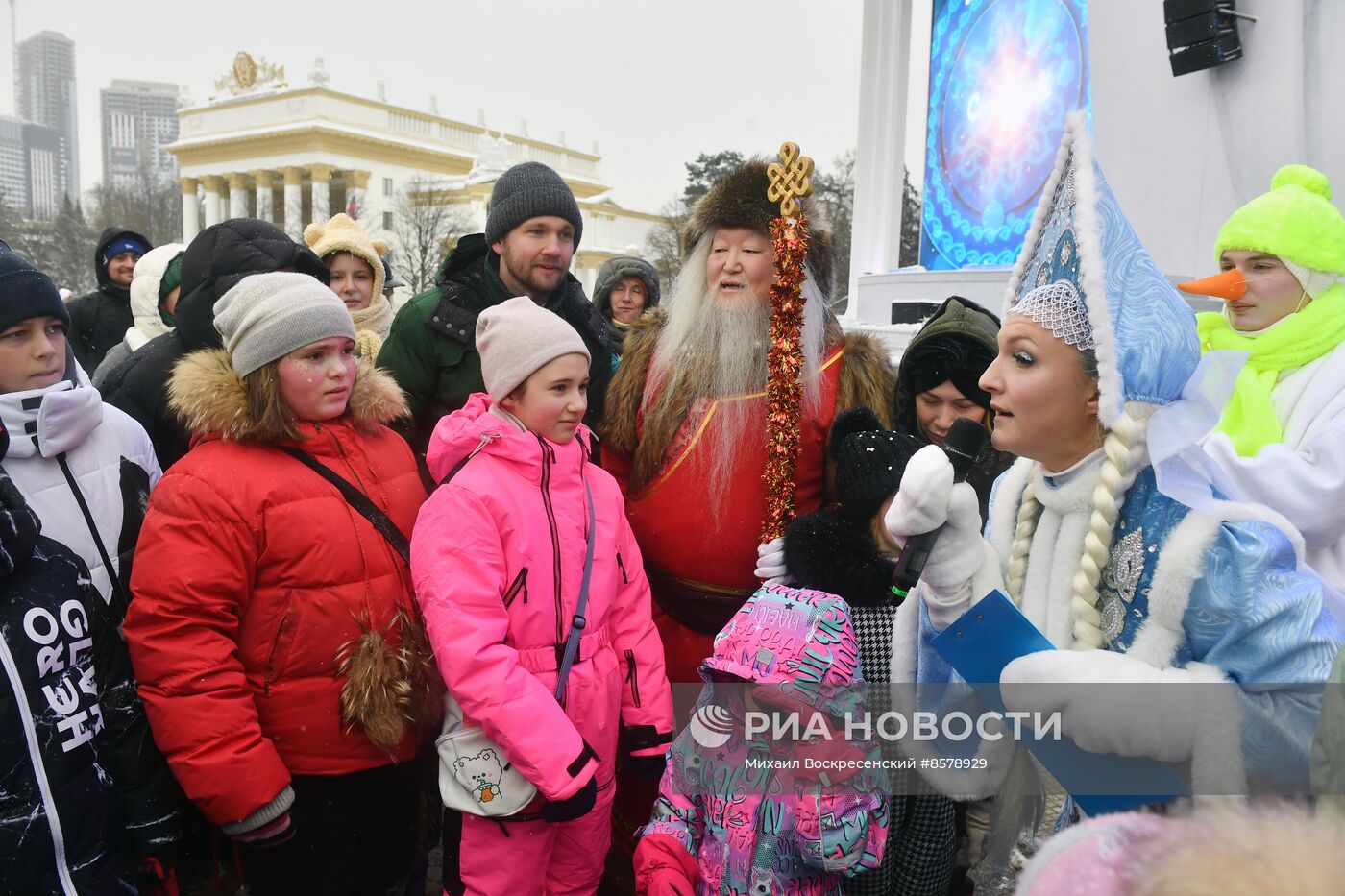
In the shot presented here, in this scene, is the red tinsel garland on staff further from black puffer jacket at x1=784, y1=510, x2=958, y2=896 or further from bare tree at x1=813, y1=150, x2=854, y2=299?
bare tree at x1=813, y1=150, x2=854, y2=299

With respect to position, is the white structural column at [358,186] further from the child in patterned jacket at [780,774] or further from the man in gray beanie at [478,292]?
the child in patterned jacket at [780,774]

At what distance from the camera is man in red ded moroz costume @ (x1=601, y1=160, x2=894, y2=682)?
9.20 feet

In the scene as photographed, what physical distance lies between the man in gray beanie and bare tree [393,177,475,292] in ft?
91.7

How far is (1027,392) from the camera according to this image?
156 cm

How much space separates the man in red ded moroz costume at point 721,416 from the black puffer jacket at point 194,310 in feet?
3.95

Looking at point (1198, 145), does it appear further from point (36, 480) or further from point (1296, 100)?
point (36, 480)

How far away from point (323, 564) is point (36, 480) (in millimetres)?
664

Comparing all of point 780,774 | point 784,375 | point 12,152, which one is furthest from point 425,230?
point 12,152

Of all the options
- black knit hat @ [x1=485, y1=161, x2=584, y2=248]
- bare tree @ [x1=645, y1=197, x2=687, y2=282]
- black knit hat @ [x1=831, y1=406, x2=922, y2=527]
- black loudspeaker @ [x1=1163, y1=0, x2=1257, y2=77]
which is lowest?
black knit hat @ [x1=831, y1=406, x2=922, y2=527]

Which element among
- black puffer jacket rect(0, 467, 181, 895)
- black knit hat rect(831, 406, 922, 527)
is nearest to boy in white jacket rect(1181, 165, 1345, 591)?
black knit hat rect(831, 406, 922, 527)

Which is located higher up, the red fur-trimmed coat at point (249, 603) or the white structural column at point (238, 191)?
the white structural column at point (238, 191)

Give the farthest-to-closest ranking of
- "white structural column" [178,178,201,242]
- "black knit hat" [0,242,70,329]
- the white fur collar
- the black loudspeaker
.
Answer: "white structural column" [178,178,201,242], the black loudspeaker, "black knit hat" [0,242,70,329], the white fur collar

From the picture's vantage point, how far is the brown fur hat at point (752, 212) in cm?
288

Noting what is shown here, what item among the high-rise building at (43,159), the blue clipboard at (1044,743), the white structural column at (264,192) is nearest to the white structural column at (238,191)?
the white structural column at (264,192)
